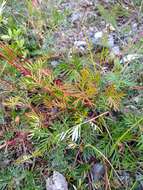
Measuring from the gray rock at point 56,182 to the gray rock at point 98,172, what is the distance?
13 cm

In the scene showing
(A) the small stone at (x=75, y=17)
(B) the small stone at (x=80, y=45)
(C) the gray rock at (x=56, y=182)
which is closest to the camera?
(C) the gray rock at (x=56, y=182)

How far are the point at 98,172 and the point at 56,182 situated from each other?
18 cm

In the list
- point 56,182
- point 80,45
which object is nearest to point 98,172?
point 56,182

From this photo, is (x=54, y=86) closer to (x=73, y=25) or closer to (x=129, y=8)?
(x=73, y=25)

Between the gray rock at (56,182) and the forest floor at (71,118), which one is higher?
the forest floor at (71,118)

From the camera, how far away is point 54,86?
1.59 metres

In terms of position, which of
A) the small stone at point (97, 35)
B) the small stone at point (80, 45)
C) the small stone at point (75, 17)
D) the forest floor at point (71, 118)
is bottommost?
the forest floor at point (71, 118)

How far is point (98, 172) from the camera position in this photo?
1.54 metres

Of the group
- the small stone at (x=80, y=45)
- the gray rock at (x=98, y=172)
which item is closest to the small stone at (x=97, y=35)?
the small stone at (x=80, y=45)

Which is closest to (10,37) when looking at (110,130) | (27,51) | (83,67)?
(27,51)

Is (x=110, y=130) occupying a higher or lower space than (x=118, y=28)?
lower

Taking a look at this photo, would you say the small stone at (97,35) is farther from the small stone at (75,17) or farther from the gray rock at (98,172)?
the gray rock at (98,172)

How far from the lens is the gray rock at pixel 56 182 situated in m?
1.49

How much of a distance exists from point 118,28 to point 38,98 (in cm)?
65
